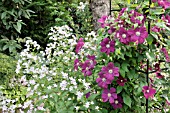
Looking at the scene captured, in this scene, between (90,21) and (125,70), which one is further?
(90,21)

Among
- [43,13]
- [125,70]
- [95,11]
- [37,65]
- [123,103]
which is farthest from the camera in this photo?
[43,13]

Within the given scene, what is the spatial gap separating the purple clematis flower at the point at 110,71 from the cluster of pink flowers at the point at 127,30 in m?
0.09

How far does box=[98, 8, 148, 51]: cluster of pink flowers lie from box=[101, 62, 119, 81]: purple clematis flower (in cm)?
9

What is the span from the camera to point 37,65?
2340 millimetres

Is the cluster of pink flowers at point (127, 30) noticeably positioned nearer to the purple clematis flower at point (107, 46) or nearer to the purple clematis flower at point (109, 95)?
the purple clematis flower at point (107, 46)

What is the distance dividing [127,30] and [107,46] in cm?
15

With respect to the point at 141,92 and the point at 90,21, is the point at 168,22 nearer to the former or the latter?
the point at 141,92

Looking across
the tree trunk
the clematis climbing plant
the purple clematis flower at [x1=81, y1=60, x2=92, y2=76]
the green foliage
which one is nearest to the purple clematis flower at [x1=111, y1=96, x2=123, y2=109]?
the clematis climbing plant

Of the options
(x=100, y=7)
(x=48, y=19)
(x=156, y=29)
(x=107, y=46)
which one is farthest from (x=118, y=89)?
(x=48, y=19)

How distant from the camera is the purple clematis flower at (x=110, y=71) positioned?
1932mm

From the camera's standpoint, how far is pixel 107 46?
194 cm

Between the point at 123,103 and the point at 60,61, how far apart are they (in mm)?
636

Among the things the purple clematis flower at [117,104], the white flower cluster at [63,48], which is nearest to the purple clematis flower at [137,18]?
the purple clematis flower at [117,104]

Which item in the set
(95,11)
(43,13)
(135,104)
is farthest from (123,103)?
(43,13)
